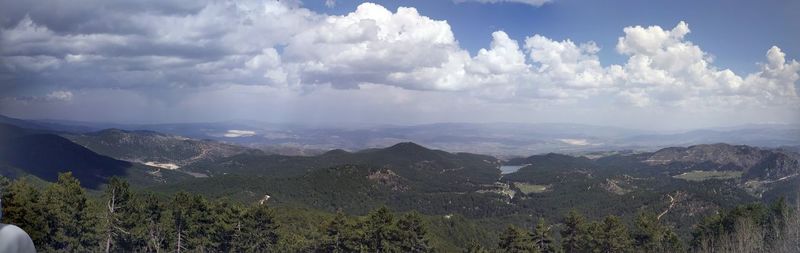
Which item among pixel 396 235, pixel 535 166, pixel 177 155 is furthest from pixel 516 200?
pixel 177 155

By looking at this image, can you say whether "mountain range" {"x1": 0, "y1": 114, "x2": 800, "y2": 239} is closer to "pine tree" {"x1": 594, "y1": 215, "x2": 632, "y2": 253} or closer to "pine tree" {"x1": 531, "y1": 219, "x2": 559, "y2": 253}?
"pine tree" {"x1": 594, "y1": 215, "x2": 632, "y2": 253}

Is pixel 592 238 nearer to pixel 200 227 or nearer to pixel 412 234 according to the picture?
pixel 412 234

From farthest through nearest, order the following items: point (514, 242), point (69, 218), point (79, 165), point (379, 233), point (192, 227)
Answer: point (79, 165) → point (514, 242) → point (192, 227) → point (379, 233) → point (69, 218)

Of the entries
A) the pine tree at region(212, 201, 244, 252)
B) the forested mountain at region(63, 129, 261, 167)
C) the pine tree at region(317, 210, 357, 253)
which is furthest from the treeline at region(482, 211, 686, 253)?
the forested mountain at region(63, 129, 261, 167)

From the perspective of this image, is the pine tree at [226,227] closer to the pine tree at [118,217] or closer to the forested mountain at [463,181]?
the pine tree at [118,217]

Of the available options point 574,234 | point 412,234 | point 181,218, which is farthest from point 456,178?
point 181,218
